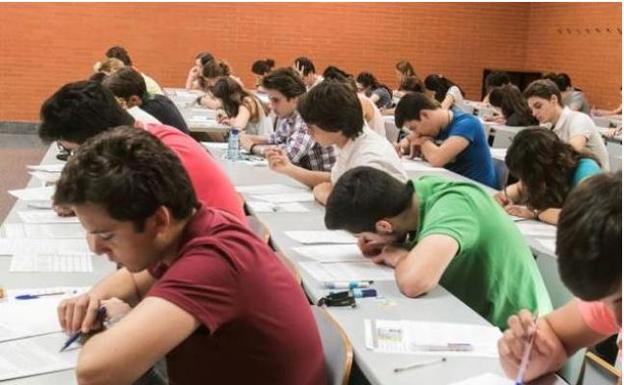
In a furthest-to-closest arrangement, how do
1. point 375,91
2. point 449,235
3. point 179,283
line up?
point 375,91 < point 449,235 < point 179,283

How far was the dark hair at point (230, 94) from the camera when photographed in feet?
18.9

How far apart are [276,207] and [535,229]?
3.93 feet

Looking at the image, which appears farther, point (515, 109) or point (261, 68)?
point (261, 68)

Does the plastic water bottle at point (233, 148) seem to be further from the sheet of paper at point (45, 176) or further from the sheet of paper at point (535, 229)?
the sheet of paper at point (535, 229)

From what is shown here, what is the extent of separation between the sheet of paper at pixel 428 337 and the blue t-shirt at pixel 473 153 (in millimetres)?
2605

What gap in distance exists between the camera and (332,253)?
2660 millimetres

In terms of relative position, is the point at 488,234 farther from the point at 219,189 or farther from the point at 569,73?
the point at 569,73

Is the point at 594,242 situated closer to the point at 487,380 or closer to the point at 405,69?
the point at 487,380

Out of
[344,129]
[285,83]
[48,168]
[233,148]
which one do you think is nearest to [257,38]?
[233,148]

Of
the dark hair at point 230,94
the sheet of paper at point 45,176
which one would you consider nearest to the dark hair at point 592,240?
the sheet of paper at point 45,176

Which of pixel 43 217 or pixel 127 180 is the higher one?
pixel 127 180

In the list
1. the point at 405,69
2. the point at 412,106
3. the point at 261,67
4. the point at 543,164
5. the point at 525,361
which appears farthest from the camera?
the point at 405,69

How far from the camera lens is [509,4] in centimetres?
1120

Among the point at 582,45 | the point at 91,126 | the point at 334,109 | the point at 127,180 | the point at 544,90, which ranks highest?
the point at 127,180
